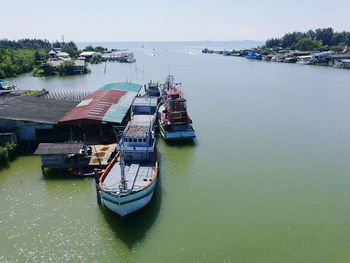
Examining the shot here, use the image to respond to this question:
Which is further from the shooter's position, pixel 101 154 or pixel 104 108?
pixel 104 108

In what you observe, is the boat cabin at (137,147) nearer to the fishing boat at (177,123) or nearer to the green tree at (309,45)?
→ the fishing boat at (177,123)

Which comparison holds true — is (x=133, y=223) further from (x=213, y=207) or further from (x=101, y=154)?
(x=101, y=154)

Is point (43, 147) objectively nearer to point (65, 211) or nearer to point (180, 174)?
point (65, 211)

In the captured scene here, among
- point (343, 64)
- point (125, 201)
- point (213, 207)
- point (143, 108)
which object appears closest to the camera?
point (125, 201)

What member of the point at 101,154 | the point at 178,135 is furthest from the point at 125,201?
the point at 178,135

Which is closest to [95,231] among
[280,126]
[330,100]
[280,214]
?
[280,214]

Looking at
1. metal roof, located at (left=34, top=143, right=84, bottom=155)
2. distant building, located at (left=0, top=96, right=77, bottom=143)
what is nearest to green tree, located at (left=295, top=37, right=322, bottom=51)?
distant building, located at (left=0, top=96, right=77, bottom=143)
